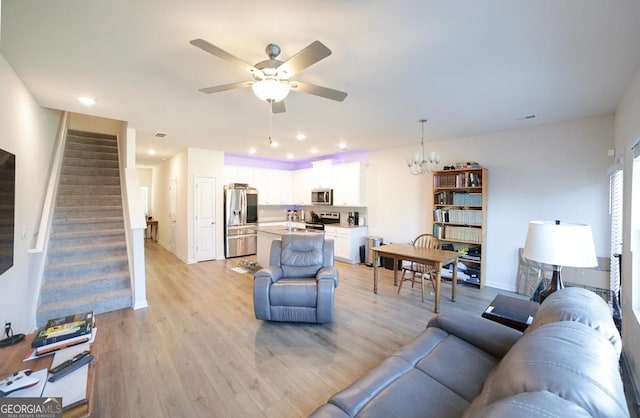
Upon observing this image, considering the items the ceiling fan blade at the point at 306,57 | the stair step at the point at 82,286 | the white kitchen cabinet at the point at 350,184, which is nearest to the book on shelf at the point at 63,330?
the stair step at the point at 82,286

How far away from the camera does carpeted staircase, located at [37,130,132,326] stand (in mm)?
3400

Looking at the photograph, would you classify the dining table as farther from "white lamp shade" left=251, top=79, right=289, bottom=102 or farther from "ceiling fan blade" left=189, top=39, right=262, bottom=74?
"ceiling fan blade" left=189, top=39, right=262, bottom=74

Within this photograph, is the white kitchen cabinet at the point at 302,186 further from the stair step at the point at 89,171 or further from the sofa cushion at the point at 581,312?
the sofa cushion at the point at 581,312

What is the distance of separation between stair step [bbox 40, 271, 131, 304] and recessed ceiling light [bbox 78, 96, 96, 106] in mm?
2314

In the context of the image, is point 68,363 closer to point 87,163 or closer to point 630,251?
point 630,251

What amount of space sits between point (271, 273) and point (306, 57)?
2367 millimetres

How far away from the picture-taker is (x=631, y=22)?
1.71 meters

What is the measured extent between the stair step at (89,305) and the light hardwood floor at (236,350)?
0.16 metres

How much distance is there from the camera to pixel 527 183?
415 centimetres

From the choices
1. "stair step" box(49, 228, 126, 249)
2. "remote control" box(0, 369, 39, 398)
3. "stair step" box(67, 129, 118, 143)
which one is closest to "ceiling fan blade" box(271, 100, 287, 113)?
"remote control" box(0, 369, 39, 398)

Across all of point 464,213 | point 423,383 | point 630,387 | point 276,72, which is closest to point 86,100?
point 276,72

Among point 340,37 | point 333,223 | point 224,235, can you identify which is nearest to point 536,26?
point 340,37

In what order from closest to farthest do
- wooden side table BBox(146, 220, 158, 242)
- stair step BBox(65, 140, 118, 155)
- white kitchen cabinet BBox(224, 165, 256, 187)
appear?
stair step BBox(65, 140, 118, 155) → white kitchen cabinet BBox(224, 165, 256, 187) → wooden side table BBox(146, 220, 158, 242)

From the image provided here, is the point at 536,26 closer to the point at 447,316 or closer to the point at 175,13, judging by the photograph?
the point at 447,316
